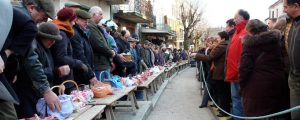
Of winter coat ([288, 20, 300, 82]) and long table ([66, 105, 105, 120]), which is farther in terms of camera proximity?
long table ([66, 105, 105, 120])

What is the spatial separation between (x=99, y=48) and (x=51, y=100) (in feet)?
10.9

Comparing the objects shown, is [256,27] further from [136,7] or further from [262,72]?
[136,7]

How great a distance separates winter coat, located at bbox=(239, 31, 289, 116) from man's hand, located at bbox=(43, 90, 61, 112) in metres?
2.84

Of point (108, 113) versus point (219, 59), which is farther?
point (219, 59)

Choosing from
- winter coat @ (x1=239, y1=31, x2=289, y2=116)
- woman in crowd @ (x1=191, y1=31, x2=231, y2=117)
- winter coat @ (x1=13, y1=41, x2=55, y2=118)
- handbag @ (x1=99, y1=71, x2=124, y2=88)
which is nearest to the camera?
winter coat @ (x1=13, y1=41, x2=55, y2=118)

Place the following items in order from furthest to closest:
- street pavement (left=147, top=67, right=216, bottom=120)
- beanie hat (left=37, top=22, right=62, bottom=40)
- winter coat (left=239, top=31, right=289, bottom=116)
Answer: street pavement (left=147, top=67, right=216, bottom=120), winter coat (left=239, top=31, right=289, bottom=116), beanie hat (left=37, top=22, right=62, bottom=40)

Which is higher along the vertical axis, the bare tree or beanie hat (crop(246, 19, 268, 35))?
the bare tree

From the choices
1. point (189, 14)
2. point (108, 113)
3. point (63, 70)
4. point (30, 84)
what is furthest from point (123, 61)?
point (189, 14)

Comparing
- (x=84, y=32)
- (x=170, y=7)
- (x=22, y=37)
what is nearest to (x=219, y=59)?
(x=84, y=32)

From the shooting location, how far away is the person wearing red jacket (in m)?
7.04

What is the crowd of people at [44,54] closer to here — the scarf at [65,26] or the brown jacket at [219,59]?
the scarf at [65,26]

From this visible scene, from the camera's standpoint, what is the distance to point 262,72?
19.4 ft

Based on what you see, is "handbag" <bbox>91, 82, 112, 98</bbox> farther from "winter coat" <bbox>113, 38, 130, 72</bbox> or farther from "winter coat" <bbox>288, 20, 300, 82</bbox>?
"winter coat" <bbox>288, 20, 300, 82</bbox>

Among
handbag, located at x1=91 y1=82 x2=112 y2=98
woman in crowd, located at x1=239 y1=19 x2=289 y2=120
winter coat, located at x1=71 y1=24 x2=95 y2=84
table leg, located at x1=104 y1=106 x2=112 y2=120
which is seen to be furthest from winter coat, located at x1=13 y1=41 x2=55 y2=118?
woman in crowd, located at x1=239 y1=19 x2=289 y2=120
